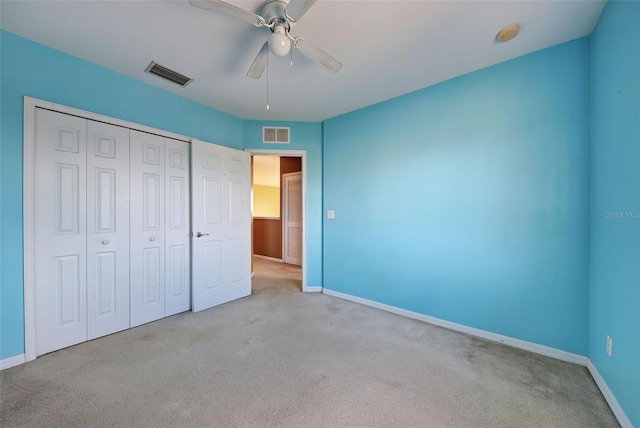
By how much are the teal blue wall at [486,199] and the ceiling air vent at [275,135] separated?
1017 mm

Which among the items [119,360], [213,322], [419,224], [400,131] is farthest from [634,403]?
[119,360]

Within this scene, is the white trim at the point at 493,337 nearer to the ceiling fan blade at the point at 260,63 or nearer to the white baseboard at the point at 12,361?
the ceiling fan blade at the point at 260,63

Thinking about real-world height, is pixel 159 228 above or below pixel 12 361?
above

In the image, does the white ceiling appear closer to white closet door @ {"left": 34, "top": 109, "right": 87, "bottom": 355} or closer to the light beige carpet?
white closet door @ {"left": 34, "top": 109, "right": 87, "bottom": 355}

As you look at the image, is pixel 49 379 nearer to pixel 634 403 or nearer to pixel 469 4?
pixel 634 403

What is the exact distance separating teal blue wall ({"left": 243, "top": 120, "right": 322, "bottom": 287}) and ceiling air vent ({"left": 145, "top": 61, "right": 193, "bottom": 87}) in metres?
1.14

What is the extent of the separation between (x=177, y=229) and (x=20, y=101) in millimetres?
1605

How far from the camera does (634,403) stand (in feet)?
4.25

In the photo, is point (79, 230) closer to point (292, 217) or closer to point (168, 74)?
point (168, 74)

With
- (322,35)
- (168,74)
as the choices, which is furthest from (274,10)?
(168,74)

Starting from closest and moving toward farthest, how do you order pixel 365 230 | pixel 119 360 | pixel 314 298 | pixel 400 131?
pixel 119 360, pixel 400 131, pixel 365 230, pixel 314 298

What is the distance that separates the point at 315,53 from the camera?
1772 millimetres

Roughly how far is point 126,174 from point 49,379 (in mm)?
A: 1757

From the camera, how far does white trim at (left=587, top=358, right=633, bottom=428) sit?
1367 millimetres
